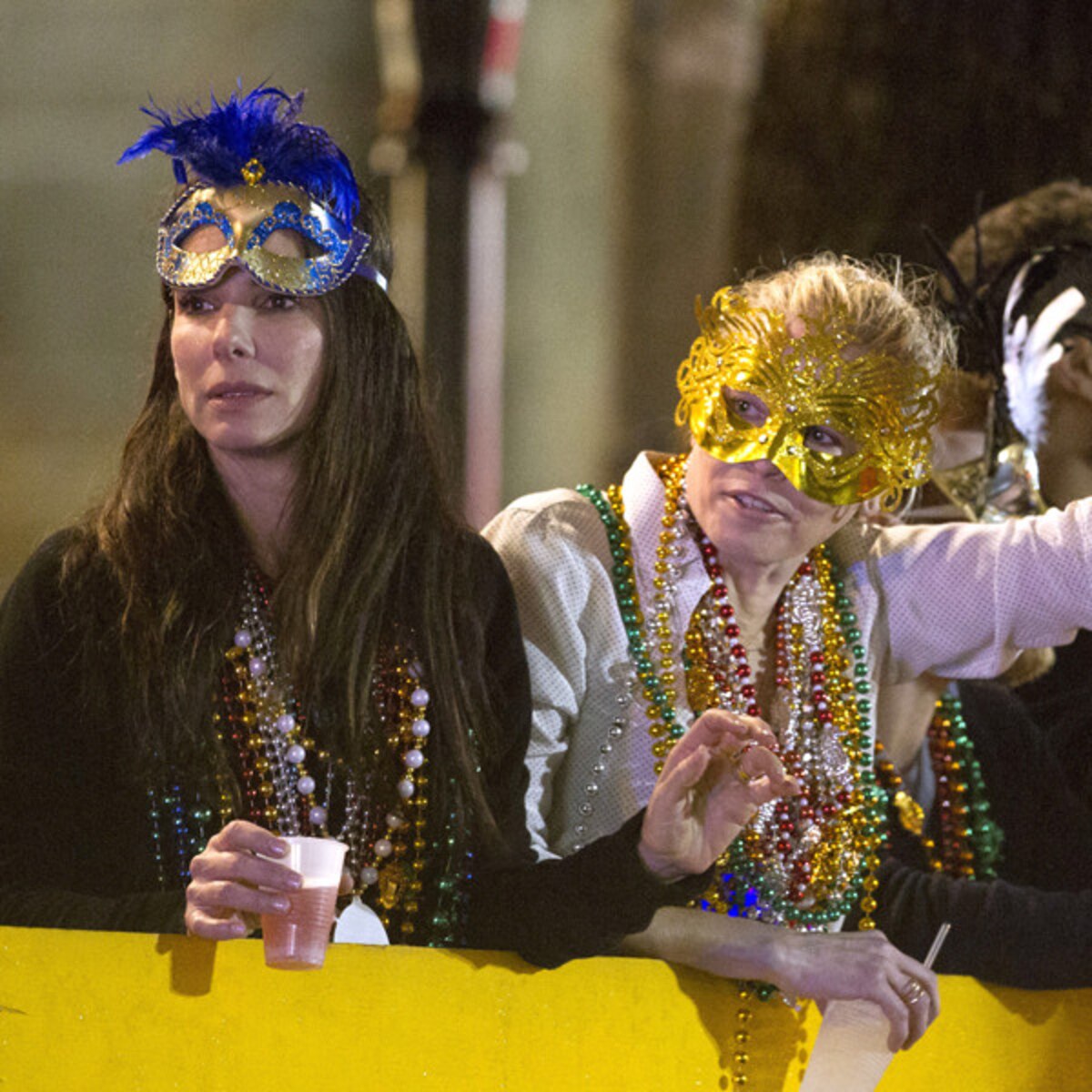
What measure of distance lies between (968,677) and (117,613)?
128 centimetres

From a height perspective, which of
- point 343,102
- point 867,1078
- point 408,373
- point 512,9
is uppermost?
point 512,9

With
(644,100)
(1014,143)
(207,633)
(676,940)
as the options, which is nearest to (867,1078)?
(676,940)

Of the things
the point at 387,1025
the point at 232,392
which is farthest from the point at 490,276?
the point at 387,1025

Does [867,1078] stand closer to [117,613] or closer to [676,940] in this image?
[676,940]

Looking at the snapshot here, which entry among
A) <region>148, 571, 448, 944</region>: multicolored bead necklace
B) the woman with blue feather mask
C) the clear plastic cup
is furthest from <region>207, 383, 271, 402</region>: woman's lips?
the clear plastic cup

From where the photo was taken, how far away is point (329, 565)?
6.72 ft

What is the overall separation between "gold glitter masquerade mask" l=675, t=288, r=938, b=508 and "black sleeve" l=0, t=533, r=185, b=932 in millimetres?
871

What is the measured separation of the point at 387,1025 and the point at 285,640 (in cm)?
49

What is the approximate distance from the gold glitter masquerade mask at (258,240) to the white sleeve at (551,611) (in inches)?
18.2

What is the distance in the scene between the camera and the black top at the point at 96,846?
1917 millimetres

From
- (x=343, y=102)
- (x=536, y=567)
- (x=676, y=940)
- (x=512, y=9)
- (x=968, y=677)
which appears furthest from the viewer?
(x=512, y=9)

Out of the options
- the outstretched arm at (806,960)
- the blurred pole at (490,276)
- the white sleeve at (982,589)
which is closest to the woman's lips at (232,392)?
the outstretched arm at (806,960)

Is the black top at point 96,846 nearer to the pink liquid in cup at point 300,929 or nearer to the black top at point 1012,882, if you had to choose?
the pink liquid in cup at point 300,929

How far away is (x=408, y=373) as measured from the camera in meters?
2.13
